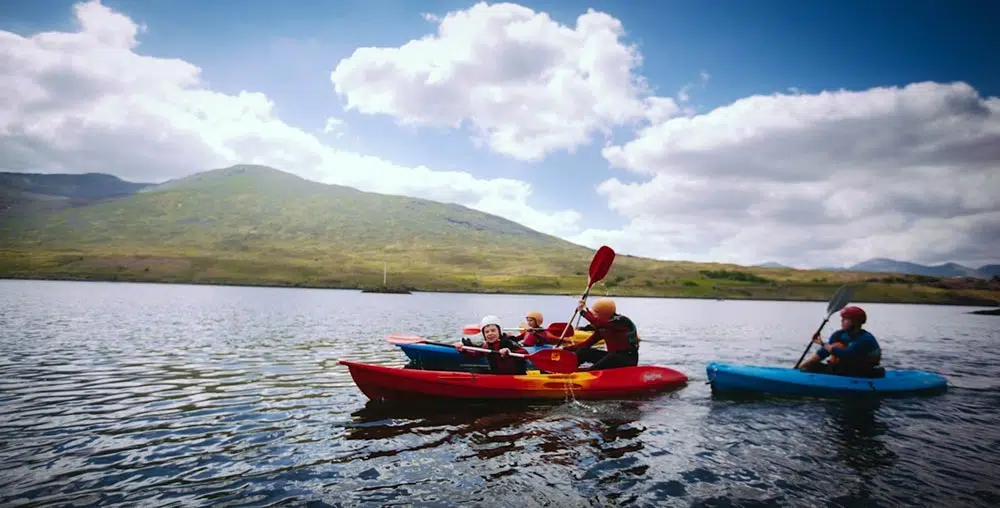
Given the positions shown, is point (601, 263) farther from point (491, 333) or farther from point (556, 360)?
point (491, 333)

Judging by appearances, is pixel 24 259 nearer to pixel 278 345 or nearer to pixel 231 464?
pixel 278 345

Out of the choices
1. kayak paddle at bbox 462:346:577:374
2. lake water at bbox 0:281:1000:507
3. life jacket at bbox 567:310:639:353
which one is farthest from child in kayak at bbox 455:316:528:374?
life jacket at bbox 567:310:639:353

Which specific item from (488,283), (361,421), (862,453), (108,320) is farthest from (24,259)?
(862,453)

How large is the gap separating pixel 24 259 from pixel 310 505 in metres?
196

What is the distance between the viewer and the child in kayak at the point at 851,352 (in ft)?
51.8

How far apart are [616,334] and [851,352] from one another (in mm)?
7494

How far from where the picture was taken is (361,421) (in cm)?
1245

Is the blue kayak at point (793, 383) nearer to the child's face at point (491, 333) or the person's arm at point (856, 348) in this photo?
the person's arm at point (856, 348)

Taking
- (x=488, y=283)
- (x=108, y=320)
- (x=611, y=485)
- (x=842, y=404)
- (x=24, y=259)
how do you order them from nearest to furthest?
(x=611, y=485)
(x=842, y=404)
(x=108, y=320)
(x=24, y=259)
(x=488, y=283)

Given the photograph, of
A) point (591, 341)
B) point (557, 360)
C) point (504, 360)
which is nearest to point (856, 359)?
point (591, 341)

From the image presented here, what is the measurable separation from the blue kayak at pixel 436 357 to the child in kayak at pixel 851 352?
11.3m

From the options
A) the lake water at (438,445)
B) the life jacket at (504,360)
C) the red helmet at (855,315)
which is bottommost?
the lake water at (438,445)

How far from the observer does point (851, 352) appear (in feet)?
52.7

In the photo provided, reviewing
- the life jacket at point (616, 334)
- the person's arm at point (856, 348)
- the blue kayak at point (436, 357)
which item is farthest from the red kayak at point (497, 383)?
the person's arm at point (856, 348)
